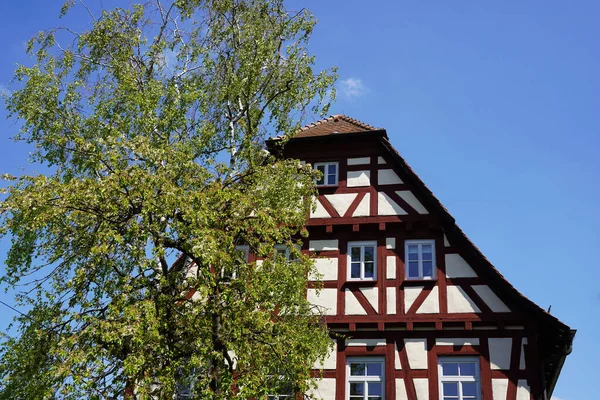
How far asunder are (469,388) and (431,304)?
2.15 m

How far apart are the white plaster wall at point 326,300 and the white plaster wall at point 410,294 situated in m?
1.78

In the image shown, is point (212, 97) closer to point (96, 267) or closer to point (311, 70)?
point (311, 70)

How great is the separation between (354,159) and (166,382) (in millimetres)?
9436

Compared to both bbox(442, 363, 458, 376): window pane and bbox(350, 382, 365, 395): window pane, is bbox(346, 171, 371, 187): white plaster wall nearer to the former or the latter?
Answer: bbox(442, 363, 458, 376): window pane

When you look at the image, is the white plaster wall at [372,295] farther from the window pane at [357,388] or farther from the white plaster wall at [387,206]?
the white plaster wall at [387,206]

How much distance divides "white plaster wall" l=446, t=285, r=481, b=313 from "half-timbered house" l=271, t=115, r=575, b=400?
2 cm

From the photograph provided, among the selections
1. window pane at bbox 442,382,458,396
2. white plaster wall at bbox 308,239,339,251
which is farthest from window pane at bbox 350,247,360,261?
window pane at bbox 442,382,458,396

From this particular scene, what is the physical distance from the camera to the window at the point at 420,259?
16.8m

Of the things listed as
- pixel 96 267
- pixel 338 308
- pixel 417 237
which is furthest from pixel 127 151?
pixel 417 237

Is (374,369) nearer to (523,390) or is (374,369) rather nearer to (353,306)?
(353,306)

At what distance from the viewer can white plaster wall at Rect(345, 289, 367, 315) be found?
1662 centimetres

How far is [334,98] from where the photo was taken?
17.5 m

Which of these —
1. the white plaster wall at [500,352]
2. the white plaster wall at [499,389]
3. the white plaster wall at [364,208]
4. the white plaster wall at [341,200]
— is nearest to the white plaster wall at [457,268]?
the white plaster wall at [500,352]

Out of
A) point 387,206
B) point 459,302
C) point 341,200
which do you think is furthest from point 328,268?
point 459,302
